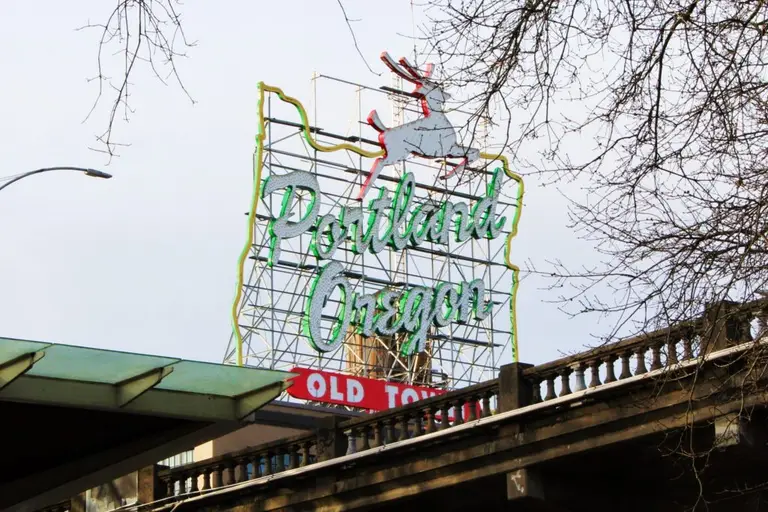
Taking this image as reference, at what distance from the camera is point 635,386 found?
82.9 ft

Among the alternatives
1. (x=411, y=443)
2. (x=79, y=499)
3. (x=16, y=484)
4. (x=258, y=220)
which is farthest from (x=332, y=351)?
(x=16, y=484)

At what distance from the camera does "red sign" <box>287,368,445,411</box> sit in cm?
4253

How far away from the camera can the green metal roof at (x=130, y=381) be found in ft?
73.2

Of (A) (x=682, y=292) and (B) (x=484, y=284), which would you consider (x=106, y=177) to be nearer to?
(A) (x=682, y=292)

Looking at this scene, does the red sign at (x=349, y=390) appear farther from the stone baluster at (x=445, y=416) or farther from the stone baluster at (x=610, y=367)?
the stone baluster at (x=610, y=367)

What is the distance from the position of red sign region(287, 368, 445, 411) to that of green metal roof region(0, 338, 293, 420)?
17894 mm

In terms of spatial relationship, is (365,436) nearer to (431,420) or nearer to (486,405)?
(431,420)

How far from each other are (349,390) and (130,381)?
20.2 meters

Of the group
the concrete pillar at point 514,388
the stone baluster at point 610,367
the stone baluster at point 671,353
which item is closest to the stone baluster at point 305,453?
the concrete pillar at point 514,388

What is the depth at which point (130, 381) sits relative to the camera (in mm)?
23094

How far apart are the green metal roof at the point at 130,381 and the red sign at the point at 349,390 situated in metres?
17.9

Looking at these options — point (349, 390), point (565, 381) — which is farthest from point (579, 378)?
point (349, 390)

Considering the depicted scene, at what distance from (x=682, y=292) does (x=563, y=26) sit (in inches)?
89.8

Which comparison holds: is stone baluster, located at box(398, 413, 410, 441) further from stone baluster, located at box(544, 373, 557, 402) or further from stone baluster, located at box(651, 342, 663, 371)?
stone baluster, located at box(651, 342, 663, 371)
